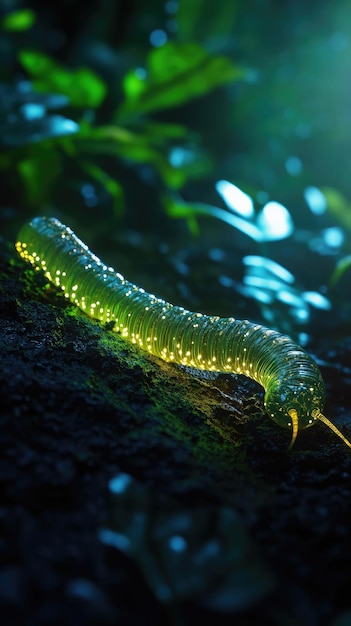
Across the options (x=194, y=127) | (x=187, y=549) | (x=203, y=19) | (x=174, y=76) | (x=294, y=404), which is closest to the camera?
(x=187, y=549)

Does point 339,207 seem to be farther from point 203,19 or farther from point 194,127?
point 203,19

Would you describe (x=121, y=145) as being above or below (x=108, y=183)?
above

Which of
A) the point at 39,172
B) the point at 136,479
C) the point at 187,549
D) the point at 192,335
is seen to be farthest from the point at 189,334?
the point at 39,172

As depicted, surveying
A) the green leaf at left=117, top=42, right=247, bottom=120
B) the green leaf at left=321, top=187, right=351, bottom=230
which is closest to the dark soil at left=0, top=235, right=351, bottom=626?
the green leaf at left=117, top=42, right=247, bottom=120

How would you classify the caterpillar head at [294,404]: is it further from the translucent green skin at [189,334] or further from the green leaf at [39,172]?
the green leaf at [39,172]

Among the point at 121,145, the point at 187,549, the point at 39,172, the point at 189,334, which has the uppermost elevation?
the point at 121,145

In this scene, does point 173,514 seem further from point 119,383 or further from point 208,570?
point 119,383

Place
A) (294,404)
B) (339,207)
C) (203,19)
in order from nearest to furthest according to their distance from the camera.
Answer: (294,404) < (339,207) < (203,19)
